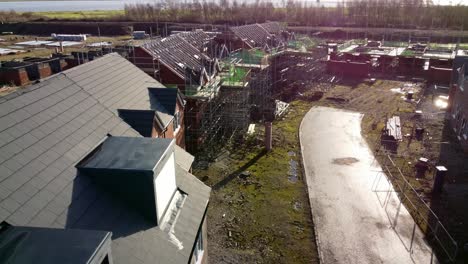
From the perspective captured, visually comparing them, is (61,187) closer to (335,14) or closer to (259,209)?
(259,209)

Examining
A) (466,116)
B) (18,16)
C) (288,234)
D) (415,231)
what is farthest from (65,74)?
(18,16)

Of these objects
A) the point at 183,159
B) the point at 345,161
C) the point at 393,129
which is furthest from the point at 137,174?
the point at 393,129

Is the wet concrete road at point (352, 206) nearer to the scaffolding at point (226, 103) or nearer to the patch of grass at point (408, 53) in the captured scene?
the scaffolding at point (226, 103)

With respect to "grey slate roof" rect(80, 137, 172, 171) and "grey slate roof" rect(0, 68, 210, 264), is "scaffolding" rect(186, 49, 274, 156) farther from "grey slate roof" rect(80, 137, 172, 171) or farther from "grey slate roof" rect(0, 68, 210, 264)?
"grey slate roof" rect(80, 137, 172, 171)

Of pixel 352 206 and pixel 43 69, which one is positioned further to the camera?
pixel 43 69

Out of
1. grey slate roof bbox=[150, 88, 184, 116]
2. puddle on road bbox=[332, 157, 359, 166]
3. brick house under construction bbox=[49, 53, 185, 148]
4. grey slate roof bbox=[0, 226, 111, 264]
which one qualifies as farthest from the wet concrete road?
grey slate roof bbox=[0, 226, 111, 264]

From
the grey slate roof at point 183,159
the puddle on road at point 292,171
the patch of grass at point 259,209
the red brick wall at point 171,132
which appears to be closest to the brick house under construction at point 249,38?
the patch of grass at point 259,209

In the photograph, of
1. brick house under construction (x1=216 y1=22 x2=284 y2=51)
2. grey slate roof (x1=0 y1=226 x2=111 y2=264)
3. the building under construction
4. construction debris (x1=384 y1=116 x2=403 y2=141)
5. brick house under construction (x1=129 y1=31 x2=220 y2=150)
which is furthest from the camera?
brick house under construction (x1=216 y1=22 x2=284 y2=51)
